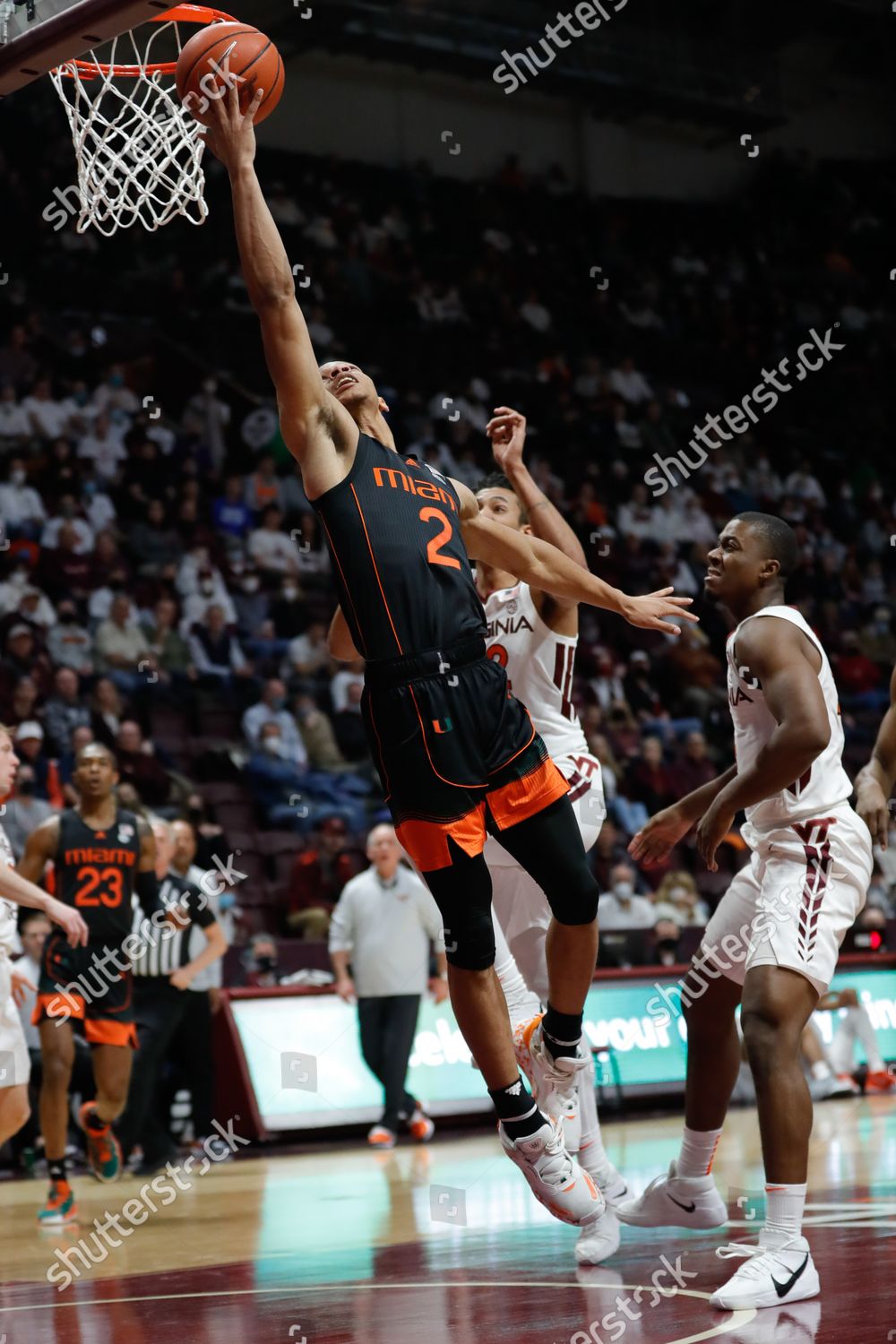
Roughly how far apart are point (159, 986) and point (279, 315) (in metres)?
6.36

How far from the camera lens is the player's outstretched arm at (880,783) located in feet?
17.3

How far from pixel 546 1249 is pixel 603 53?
20357 mm

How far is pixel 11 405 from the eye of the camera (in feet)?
53.0

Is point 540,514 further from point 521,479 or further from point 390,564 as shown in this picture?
point 390,564

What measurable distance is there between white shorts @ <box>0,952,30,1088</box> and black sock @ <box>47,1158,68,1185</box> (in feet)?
4.75

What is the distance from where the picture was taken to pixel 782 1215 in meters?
4.48

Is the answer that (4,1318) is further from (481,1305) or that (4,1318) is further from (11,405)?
(11,405)

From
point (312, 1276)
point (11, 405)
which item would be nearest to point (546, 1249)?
point (312, 1276)

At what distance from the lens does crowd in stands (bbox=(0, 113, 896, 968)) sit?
1434cm

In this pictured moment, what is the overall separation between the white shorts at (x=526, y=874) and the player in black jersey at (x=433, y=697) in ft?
4.07

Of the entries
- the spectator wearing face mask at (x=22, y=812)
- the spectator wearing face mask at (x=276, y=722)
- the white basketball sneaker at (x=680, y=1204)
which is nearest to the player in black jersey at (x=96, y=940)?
the spectator wearing face mask at (x=22, y=812)

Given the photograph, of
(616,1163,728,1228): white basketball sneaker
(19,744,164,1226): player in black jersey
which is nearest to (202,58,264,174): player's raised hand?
(616,1163,728,1228): white basketball sneaker

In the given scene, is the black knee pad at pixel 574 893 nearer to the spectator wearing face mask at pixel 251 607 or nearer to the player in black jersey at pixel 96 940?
the player in black jersey at pixel 96 940

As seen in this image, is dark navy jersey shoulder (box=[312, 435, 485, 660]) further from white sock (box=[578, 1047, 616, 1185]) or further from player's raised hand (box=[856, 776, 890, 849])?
white sock (box=[578, 1047, 616, 1185])
